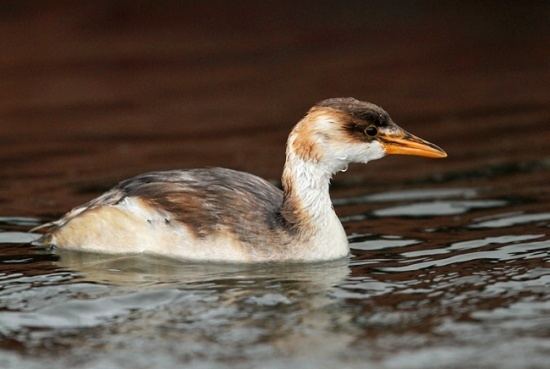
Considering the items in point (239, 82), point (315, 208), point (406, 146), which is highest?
point (239, 82)

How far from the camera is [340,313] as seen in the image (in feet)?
27.3

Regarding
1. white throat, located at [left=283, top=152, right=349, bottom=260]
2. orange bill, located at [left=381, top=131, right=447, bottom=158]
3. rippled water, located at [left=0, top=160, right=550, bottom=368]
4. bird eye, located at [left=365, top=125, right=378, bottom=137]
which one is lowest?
rippled water, located at [left=0, top=160, right=550, bottom=368]

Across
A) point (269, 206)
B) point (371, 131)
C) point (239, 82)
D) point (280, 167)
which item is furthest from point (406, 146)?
point (239, 82)

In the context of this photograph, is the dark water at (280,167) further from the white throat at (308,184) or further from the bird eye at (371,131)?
the bird eye at (371,131)

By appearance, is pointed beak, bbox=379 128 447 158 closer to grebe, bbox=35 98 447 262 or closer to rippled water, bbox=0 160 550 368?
grebe, bbox=35 98 447 262

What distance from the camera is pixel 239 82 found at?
18.1m

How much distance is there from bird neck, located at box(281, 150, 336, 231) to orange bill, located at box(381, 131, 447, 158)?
536 mm

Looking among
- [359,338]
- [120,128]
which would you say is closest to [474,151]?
[120,128]

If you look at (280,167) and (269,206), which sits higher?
(280,167)

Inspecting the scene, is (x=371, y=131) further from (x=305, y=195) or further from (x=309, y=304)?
(x=309, y=304)

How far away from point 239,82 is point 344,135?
8284mm

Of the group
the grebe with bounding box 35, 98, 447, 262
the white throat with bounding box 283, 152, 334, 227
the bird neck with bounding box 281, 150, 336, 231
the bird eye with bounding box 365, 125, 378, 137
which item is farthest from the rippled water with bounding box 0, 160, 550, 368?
the bird eye with bounding box 365, 125, 378, 137

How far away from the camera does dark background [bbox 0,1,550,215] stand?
46.8 ft

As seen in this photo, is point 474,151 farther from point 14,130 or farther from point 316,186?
point 14,130
